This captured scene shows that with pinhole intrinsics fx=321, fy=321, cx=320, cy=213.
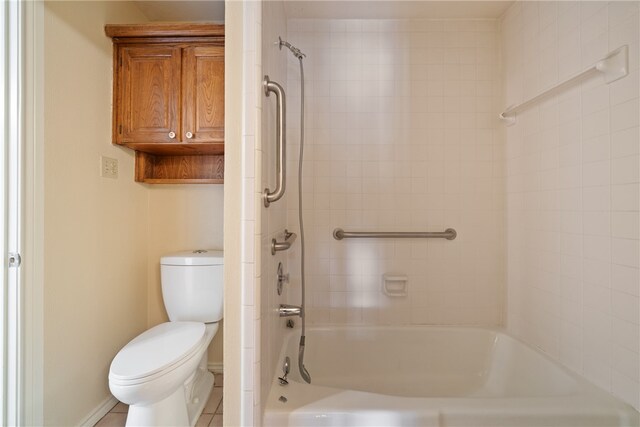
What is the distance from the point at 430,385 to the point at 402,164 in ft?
4.15

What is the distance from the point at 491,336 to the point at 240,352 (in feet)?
4.80

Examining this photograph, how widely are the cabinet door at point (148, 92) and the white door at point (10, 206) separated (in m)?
0.51

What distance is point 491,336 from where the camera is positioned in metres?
1.80

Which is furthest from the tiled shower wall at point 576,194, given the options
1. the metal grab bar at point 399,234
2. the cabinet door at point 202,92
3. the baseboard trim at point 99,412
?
the baseboard trim at point 99,412

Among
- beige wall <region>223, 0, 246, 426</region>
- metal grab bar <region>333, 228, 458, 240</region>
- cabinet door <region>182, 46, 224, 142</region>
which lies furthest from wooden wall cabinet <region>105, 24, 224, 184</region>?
metal grab bar <region>333, 228, 458, 240</region>

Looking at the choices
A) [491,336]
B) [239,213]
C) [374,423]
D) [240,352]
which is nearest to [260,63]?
[239,213]

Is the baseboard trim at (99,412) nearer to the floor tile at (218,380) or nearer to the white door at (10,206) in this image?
the white door at (10,206)

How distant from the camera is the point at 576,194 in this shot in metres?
1.33

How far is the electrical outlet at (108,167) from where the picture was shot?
1647mm

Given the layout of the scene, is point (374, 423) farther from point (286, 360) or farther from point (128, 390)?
point (128, 390)

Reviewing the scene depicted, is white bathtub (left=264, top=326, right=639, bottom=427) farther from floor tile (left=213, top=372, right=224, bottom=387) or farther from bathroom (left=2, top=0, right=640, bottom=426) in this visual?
floor tile (left=213, top=372, right=224, bottom=387)

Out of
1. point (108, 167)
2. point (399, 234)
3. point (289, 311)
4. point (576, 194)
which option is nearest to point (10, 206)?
point (108, 167)

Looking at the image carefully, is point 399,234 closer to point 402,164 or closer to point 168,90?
point 402,164

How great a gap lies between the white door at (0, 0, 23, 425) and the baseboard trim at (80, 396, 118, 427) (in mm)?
371
